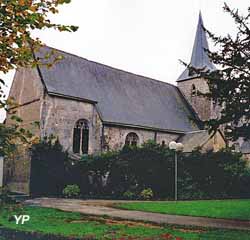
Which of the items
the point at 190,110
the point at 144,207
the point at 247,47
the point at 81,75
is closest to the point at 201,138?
the point at 190,110

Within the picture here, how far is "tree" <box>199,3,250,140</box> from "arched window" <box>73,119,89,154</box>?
16.9m

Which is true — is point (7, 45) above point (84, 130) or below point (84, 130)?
below

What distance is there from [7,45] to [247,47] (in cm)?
766

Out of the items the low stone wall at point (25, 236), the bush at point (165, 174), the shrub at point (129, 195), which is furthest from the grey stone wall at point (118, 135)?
the low stone wall at point (25, 236)

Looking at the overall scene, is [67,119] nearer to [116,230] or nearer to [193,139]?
[193,139]

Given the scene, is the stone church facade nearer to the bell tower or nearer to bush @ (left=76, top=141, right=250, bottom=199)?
the bell tower

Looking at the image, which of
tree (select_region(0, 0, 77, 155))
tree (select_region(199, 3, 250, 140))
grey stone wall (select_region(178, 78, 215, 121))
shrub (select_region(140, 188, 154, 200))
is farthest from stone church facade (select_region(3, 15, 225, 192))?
tree (select_region(0, 0, 77, 155))

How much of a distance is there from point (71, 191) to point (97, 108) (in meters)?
8.14

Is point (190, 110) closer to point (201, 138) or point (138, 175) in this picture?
point (201, 138)

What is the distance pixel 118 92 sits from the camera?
30484 mm

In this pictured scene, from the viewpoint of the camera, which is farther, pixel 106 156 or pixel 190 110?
pixel 190 110

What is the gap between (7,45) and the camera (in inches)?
128

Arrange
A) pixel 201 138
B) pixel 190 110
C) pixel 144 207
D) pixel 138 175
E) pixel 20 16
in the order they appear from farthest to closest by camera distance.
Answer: pixel 190 110
pixel 201 138
pixel 138 175
pixel 144 207
pixel 20 16

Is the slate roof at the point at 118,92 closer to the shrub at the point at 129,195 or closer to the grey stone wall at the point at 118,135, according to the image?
the grey stone wall at the point at 118,135
